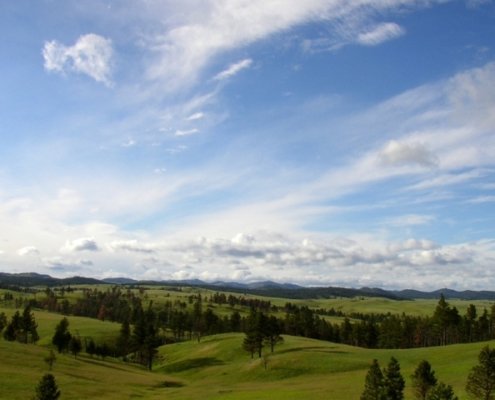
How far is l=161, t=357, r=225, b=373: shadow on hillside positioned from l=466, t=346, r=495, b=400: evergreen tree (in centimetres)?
8270

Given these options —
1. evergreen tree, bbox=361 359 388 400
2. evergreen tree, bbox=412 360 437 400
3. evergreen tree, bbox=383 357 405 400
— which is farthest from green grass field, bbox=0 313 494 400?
evergreen tree, bbox=361 359 388 400

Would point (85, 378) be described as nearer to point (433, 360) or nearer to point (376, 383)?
point (376, 383)

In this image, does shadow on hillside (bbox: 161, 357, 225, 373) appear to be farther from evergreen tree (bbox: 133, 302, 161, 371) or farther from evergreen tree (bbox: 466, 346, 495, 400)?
evergreen tree (bbox: 466, 346, 495, 400)

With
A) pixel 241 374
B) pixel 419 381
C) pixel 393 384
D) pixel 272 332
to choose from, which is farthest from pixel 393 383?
pixel 272 332

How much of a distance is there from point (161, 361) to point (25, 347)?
154 ft

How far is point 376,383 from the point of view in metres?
49.4

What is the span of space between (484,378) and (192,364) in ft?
296

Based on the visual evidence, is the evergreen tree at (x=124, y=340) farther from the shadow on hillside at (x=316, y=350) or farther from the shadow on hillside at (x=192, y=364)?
the shadow on hillside at (x=316, y=350)

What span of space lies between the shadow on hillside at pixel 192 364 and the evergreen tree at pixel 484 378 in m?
82.7

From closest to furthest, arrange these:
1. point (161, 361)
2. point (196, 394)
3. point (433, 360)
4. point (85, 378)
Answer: point (196, 394), point (85, 378), point (433, 360), point (161, 361)

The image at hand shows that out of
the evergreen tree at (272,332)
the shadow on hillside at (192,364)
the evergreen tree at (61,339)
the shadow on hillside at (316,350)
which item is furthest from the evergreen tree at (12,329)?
the shadow on hillside at (316,350)

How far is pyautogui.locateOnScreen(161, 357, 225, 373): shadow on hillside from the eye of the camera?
422 feet

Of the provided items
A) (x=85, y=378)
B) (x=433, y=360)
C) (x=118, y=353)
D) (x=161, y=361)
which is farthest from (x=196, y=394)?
(x=118, y=353)

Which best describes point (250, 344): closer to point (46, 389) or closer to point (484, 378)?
point (46, 389)
